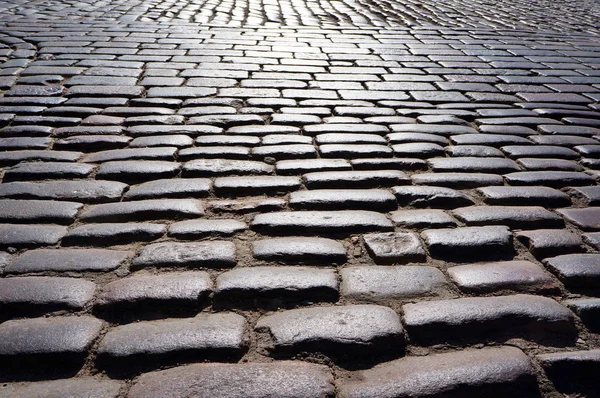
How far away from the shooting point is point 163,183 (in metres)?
2.39

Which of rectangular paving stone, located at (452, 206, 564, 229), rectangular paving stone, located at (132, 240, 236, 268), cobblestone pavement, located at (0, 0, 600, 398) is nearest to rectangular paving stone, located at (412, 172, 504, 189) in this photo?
cobblestone pavement, located at (0, 0, 600, 398)

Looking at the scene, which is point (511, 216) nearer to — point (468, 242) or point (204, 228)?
point (468, 242)

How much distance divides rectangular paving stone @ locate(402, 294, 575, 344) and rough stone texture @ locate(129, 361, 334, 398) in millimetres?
323

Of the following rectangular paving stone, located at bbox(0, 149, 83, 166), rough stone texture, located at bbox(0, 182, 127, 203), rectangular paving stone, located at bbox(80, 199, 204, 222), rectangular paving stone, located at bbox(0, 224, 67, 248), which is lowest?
rectangular paving stone, located at bbox(0, 149, 83, 166)

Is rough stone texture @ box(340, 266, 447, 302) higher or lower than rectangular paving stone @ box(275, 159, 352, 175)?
higher

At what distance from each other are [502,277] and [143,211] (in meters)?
1.33

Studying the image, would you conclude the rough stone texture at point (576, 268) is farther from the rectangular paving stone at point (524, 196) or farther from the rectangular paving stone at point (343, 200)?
the rectangular paving stone at point (343, 200)

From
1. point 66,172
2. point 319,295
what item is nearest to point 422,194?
point 319,295

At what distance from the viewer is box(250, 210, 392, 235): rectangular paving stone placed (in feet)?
6.62

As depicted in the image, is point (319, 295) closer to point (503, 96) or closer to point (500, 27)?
point (503, 96)

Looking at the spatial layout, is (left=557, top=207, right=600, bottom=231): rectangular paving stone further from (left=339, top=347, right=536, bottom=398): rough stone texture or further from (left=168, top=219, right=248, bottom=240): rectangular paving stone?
(left=168, top=219, right=248, bottom=240): rectangular paving stone

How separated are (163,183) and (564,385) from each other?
1.71 m

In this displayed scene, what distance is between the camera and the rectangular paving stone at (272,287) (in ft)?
5.31

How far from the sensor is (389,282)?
5.61ft
